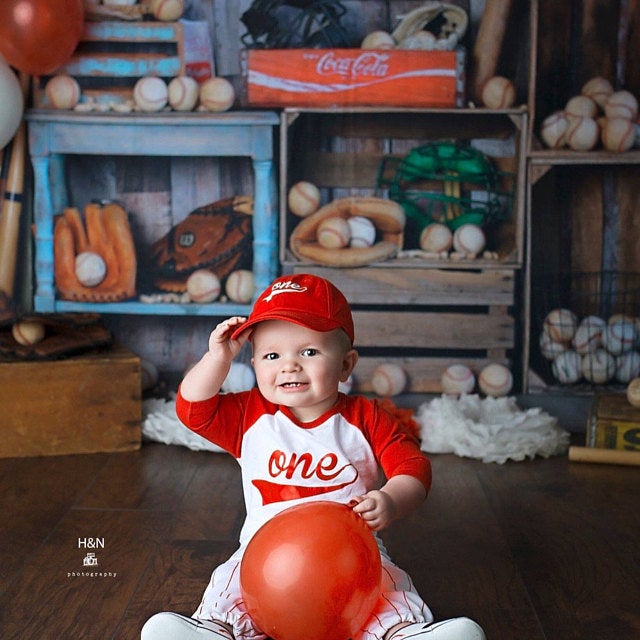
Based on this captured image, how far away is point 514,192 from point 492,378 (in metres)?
0.71

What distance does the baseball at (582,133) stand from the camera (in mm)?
3350

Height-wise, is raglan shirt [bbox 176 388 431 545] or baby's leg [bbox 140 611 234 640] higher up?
raglan shirt [bbox 176 388 431 545]

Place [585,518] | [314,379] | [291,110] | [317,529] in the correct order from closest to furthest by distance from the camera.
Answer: [317,529]
[314,379]
[585,518]
[291,110]

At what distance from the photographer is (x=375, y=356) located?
11.5 ft

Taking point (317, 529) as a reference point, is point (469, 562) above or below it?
below

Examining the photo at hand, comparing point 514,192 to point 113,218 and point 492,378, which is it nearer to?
point 492,378

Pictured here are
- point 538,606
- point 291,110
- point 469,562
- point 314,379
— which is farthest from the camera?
point 291,110

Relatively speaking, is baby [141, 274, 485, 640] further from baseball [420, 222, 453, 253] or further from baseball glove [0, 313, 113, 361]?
baseball [420, 222, 453, 253]

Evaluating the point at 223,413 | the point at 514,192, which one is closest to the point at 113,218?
the point at 514,192

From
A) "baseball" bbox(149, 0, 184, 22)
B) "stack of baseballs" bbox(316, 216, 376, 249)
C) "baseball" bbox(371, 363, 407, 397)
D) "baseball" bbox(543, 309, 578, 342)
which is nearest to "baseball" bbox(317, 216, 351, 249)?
"stack of baseballs" bbox(316, 216, 376, 249)

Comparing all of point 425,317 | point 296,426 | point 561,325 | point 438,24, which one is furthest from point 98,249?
point 296,426

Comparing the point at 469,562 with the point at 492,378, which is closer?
the point at 469,562

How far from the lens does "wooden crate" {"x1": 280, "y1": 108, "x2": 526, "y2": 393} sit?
3.44 metres

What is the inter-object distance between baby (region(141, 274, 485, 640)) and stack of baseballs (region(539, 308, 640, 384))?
1.87m
